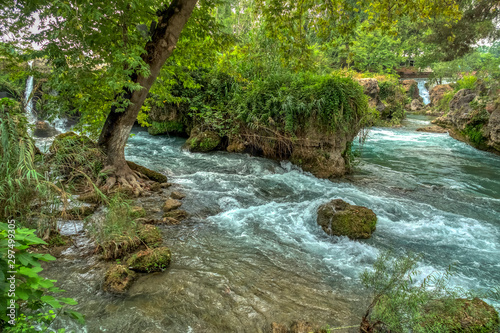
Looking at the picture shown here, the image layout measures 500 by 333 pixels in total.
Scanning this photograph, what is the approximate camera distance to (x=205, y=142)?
11.2m

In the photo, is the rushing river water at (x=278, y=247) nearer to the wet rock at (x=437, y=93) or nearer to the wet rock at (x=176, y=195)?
the wet rock at (x=176, y=195)

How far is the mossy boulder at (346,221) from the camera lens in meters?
5.03

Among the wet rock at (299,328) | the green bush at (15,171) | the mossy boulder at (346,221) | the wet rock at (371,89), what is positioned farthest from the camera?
the wet rock at (371,89)

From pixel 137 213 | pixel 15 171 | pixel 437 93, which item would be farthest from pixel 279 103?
pixel 437 93

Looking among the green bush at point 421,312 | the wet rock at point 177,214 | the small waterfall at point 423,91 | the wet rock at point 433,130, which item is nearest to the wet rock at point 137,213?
the wet rock at point 177,214

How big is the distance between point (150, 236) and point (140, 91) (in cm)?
344

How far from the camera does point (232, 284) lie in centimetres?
355

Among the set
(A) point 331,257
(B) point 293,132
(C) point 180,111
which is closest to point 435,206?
(A) point 331,257

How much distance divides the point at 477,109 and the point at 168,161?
15.1 metres

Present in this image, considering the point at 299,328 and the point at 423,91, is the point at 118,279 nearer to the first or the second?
the point at 299,328

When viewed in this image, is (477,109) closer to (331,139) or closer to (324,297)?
(331,139)

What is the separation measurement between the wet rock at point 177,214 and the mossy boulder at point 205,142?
5.92 meters

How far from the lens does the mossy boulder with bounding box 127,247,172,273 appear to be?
11.7 ft

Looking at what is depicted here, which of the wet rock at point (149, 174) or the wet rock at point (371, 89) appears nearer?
the wet rock at point (149, 174)
